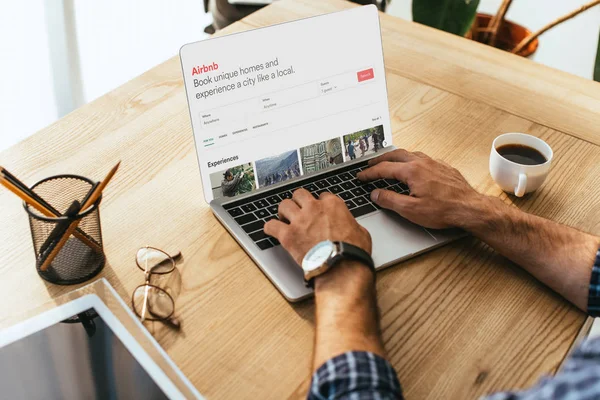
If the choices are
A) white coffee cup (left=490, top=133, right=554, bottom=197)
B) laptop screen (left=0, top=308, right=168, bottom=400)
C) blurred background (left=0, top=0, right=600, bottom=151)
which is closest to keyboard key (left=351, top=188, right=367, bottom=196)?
white coffee cup (left=490, top=133, right=554, bottom=197)

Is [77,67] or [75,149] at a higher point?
[75,149]

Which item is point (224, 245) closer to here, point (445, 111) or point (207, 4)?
point (445, 111)

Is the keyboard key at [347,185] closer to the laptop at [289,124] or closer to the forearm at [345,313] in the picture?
the laptop at [289,124]

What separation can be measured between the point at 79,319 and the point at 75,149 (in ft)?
1.36

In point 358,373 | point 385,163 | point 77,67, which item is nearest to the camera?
point 358,373

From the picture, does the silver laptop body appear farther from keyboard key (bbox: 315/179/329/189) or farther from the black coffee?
the black coffee

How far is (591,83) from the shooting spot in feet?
4.62

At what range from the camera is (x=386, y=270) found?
3.00 feet

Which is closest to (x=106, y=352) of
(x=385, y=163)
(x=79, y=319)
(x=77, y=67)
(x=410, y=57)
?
(x=79, y=319)

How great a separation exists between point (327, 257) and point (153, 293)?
253 millimetres

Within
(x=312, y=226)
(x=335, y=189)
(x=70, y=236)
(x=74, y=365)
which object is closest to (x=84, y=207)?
(x=70, y=236)

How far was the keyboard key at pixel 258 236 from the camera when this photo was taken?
93cm

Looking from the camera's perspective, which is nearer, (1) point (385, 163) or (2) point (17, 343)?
(2) point (17, 343)

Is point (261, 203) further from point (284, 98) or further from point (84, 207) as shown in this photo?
point (84, 207)
